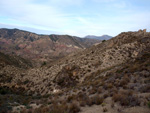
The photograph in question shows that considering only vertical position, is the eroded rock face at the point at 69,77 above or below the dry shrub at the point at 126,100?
below

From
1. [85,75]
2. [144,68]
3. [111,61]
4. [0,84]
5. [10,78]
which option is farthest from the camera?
[10,78]

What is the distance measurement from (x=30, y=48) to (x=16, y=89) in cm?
18584

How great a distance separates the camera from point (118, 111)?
228 inches

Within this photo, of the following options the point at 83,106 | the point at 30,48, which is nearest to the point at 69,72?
the point at 83,106

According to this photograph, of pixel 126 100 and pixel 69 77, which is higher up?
pixel 126 100

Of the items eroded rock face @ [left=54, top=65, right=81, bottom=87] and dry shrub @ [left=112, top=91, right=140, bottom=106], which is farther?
eroded rock face @ [left=54, top=65, right=81, bottom=87]

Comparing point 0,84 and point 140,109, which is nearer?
point 140,109

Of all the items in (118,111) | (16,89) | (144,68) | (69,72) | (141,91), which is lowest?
(16,89)

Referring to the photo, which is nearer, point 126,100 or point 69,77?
point 126,100

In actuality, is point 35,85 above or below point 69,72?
below

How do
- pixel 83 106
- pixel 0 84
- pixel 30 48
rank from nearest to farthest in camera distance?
pixel 83 106
pixel 0 84
pixel 30 48

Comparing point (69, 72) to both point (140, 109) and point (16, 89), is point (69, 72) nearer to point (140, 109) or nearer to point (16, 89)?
point (16, 89)

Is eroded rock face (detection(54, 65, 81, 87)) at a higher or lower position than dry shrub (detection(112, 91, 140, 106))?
lower

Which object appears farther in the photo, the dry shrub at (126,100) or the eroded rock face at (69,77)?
the eroded rock face at (69,77)
